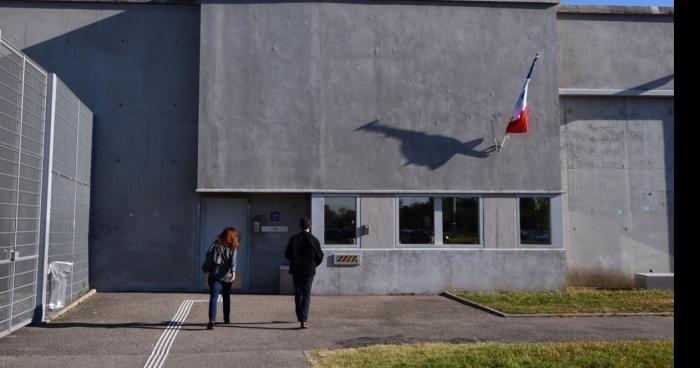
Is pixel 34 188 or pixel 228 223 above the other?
pixel 34 188

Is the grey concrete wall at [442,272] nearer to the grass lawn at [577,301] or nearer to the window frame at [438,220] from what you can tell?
the window frame at [438,220]

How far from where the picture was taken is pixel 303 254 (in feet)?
38.8

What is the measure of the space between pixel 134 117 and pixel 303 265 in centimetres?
810

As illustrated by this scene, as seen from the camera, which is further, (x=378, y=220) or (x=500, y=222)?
(x=500, y=222)

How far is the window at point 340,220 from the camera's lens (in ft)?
56.4

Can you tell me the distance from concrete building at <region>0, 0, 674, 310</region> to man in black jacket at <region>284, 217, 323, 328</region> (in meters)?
5.07

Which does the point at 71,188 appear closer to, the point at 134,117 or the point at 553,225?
the point at 134,117

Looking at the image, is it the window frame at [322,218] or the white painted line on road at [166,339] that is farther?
the window frame at [322,218]

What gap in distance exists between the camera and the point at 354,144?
1730 centimetres

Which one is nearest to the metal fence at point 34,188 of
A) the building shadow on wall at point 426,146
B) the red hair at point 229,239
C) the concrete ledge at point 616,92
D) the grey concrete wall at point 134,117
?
the grey concrete wall at point 134,117

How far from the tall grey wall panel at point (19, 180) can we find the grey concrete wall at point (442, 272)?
738cm

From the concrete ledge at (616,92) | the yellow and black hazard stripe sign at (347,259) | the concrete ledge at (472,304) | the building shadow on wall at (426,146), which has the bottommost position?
the concrete ledge at (472,304)

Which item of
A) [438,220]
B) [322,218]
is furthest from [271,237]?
[438,220]

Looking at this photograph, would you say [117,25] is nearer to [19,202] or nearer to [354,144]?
[354,144]
